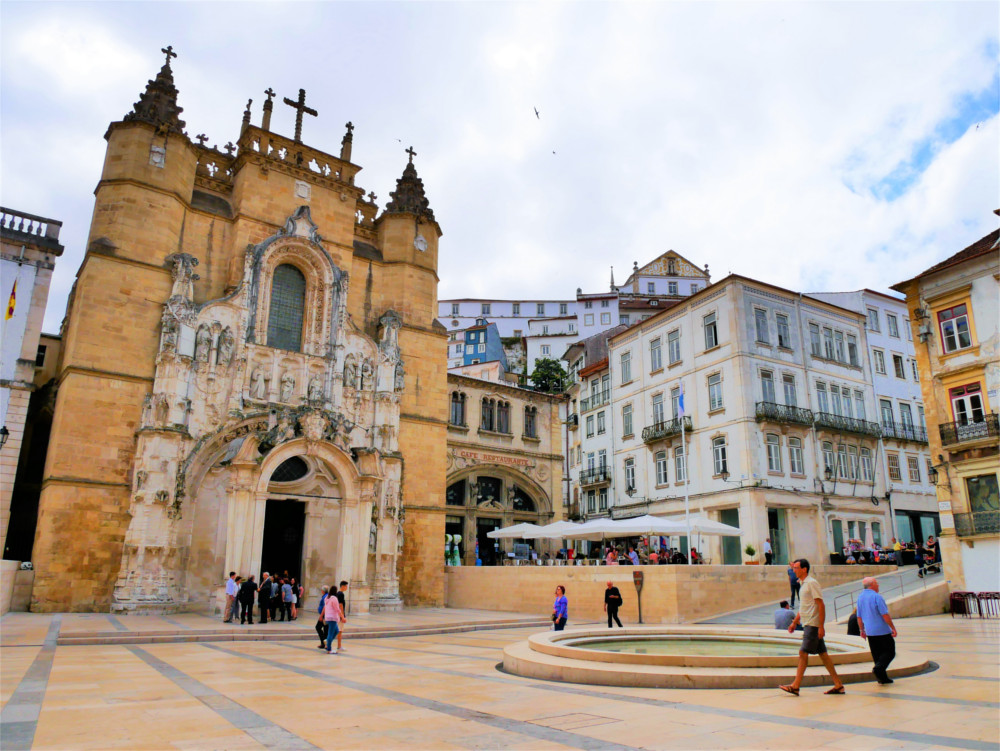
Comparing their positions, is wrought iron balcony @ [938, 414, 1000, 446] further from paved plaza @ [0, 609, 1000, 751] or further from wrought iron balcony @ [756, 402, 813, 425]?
paved plaza @ [0, 609, 1000, 751]

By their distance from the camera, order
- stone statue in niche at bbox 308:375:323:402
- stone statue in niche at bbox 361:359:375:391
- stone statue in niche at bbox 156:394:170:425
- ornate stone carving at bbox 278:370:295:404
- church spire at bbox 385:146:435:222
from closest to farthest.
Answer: stone statue in niche at bbox 156:394:170:425
ornate stone carving at bbox 278:370:295:404
stone statue in niche at bbox 308:375:323:402
stone statue in niche at bbox 361:359:375:391
church spire at bbox 385:146:435:222

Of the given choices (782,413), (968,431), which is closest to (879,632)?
(968,431)

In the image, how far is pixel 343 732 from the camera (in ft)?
22.3

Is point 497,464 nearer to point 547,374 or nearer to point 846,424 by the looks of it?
point 846,424

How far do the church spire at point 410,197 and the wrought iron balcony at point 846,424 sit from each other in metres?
21.8

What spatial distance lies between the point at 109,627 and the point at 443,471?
46.8 feet

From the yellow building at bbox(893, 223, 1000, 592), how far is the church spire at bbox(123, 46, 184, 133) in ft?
94.8

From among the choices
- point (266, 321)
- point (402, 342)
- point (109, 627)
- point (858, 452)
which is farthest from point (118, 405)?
point (858, 452)

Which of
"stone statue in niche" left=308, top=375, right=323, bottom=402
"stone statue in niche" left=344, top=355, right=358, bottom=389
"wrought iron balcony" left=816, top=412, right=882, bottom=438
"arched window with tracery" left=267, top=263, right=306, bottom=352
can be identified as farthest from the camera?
"wrought iron balcony" left=816, top=412, right=882, bottom=438

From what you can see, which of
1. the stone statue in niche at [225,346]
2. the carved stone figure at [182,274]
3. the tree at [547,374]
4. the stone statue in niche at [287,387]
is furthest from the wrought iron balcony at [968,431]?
the tree at [547,374]

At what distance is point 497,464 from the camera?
3756 centimetres

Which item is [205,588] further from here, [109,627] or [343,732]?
[343,732]

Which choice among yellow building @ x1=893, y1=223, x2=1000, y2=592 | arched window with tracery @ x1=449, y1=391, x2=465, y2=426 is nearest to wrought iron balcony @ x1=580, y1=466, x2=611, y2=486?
arched window with tracery @ x1=449, y1=391, x2=465, y2=426

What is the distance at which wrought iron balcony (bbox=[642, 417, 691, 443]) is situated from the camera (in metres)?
36.3
